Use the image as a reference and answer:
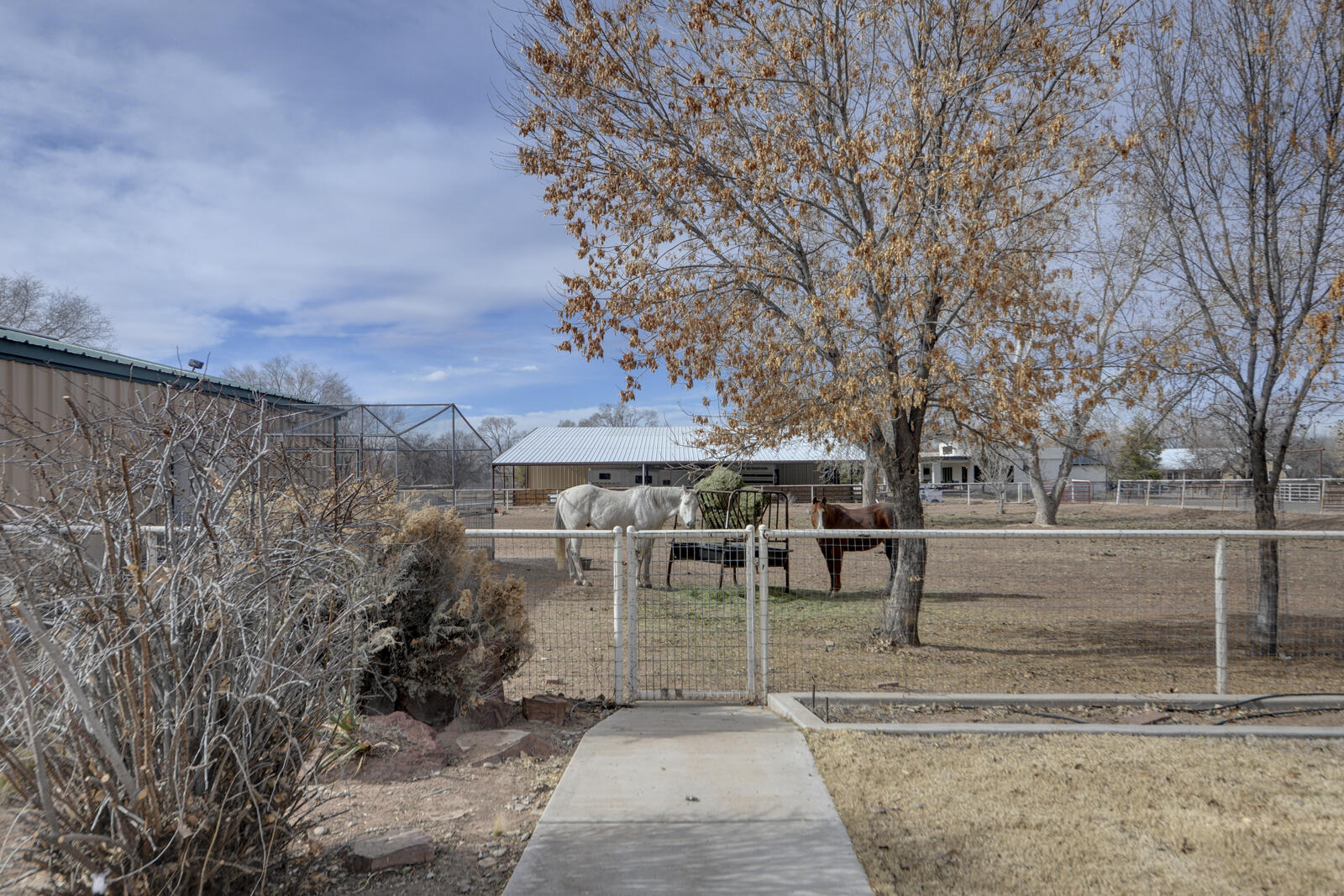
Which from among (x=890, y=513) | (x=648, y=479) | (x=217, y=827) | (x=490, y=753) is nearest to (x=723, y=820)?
(x=490, y=753)

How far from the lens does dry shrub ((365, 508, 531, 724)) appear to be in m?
5.63

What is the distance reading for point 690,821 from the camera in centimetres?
426

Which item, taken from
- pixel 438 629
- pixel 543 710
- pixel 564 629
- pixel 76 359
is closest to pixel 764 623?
pixel 543 710

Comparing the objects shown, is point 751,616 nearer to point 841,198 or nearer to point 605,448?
point 841,198

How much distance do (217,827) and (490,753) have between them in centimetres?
257

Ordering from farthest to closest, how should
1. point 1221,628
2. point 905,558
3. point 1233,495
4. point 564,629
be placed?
point 1233,495 → point 905,558 → point 564,629 → point 1221,628

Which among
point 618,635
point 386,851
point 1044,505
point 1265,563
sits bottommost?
point 386,851

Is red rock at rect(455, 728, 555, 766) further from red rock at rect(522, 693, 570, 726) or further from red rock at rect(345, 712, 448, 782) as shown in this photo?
red rock at rect(522, 693, 570, 726)

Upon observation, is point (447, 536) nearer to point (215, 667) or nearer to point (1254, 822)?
point (215, 667)

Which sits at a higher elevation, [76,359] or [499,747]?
[76,359]

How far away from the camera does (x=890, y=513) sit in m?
15.2

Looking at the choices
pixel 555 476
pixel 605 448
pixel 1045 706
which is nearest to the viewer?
pixel 1045 706

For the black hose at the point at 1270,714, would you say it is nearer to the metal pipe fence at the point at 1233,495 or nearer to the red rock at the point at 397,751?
the red rock at the point at 397,751

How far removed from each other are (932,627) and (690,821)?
725 cm
